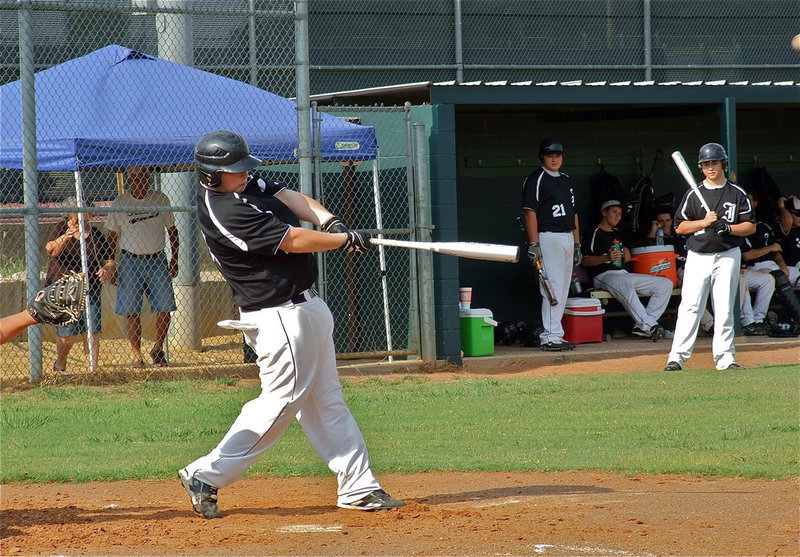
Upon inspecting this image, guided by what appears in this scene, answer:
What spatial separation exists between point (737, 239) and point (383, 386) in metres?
3.55

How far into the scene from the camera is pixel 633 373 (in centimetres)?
962

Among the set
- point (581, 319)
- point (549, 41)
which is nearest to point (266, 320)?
point (581, 319)

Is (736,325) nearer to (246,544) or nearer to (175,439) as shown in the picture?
(175,439)

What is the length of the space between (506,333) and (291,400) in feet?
24.1

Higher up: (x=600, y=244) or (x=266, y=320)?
(x=600, y=244)

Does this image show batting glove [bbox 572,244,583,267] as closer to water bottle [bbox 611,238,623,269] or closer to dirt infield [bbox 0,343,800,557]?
water bottle [bbox 611,238,623,269]

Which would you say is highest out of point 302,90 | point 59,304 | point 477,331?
point 302,90

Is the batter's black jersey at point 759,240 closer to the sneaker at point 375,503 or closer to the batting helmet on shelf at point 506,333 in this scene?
the batting helmet on shelf at point 506,333

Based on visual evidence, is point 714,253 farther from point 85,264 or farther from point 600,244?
point 85,264

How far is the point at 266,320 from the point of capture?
4.70 meters

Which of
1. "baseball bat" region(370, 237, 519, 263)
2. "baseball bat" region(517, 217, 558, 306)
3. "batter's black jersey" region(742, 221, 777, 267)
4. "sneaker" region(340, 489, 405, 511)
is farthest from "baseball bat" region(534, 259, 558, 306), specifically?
"sneaker" region(340, 489, 405, 511)

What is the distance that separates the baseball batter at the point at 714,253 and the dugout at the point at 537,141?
7.05 feet

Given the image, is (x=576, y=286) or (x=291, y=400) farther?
(x=576, y=286)

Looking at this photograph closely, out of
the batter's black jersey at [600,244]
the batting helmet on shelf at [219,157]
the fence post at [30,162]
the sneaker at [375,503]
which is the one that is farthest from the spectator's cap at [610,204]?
the batting helmet on shelf at [219,157]
